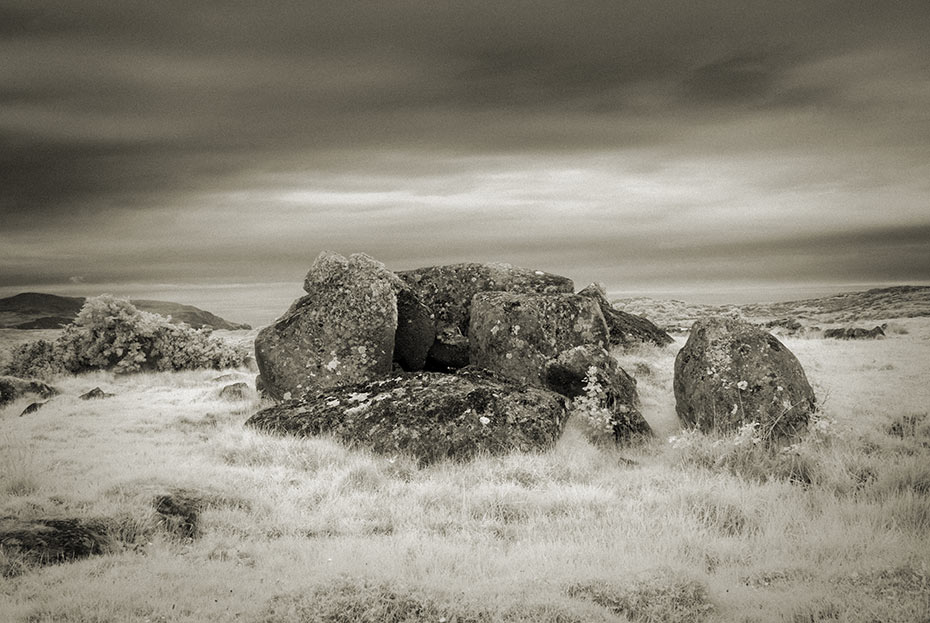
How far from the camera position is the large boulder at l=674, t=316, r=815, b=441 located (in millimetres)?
11148

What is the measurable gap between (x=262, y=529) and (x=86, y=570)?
1794mm

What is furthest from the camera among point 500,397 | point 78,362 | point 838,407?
point 78,362

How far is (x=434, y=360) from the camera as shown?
54.2 ft

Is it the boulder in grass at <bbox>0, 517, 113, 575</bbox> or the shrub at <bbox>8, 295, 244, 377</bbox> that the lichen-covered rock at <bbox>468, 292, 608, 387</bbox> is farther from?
the shrub at <bbox>8, 295, 244, 377</bbox>

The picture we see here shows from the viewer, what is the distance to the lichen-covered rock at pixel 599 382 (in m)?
12.0

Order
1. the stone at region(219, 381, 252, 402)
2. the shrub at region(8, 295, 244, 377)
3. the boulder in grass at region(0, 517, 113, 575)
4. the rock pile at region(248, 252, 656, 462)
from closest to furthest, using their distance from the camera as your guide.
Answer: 1. the boulder in grass at region(0, 517, 113, 575)
2. the rock pile at region(248, 252, 656, 462)
3. the stone at region(219, 381, 252, 402)
4. the shrub at region(8, 295, 244, 377)

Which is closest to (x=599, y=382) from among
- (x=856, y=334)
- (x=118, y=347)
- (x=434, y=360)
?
(x=434, y=360)

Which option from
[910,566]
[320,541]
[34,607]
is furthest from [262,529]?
[910,566]

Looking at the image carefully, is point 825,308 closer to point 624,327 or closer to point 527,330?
point 624,327

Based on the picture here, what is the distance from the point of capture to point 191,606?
5.12 metres

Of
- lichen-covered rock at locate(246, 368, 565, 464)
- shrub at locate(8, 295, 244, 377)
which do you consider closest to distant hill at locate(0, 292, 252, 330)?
shrub at locate(8, 295, 244, 377)

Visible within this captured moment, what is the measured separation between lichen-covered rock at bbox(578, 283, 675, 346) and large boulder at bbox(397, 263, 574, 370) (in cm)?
365

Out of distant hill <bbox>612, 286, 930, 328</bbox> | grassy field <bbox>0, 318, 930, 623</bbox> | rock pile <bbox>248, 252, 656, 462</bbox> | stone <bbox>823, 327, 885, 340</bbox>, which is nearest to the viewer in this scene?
grassy field <bbox>0, 318, 930, 623</bbox>

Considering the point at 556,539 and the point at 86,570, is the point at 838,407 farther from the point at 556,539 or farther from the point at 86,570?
the point at 86,570
